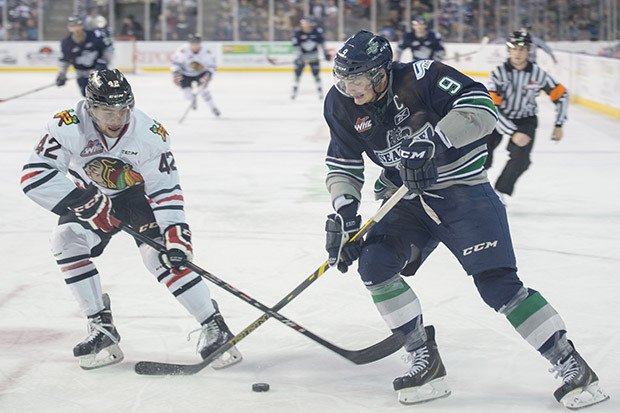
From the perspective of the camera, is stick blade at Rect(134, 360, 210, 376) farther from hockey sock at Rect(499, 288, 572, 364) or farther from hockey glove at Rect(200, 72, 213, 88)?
hockey glove at Rect(200, 72, 213, 88)

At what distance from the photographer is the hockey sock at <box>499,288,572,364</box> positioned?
2828mm

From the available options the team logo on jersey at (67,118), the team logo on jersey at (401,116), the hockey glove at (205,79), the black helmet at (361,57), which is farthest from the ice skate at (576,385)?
the hockey glove at (205,79)

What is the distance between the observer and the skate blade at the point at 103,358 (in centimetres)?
328

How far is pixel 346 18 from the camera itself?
19.7m

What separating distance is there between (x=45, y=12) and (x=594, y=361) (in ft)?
60.9

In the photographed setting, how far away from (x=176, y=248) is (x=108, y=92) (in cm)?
50

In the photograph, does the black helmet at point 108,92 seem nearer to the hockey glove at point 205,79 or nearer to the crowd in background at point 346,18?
the hockey glove at point 205,79

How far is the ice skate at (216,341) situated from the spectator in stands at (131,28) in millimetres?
17037

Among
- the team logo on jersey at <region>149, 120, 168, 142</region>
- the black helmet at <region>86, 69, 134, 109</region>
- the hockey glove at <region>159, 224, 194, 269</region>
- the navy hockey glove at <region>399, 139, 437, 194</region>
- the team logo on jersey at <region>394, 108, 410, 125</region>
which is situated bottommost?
the hockey glove at <region>159, 224, 194, 269</region>

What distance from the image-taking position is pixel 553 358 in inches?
113

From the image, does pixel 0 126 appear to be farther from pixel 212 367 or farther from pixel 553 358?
pixel 553 358

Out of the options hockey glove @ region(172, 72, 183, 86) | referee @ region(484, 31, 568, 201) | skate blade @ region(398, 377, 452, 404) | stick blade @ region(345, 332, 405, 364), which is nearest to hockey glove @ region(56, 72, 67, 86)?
hockey glove @ region(172, 72, 183, 86)

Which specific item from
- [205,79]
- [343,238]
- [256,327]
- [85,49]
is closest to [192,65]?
[205,79]

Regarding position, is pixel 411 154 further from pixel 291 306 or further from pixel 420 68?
pixel 291 306
